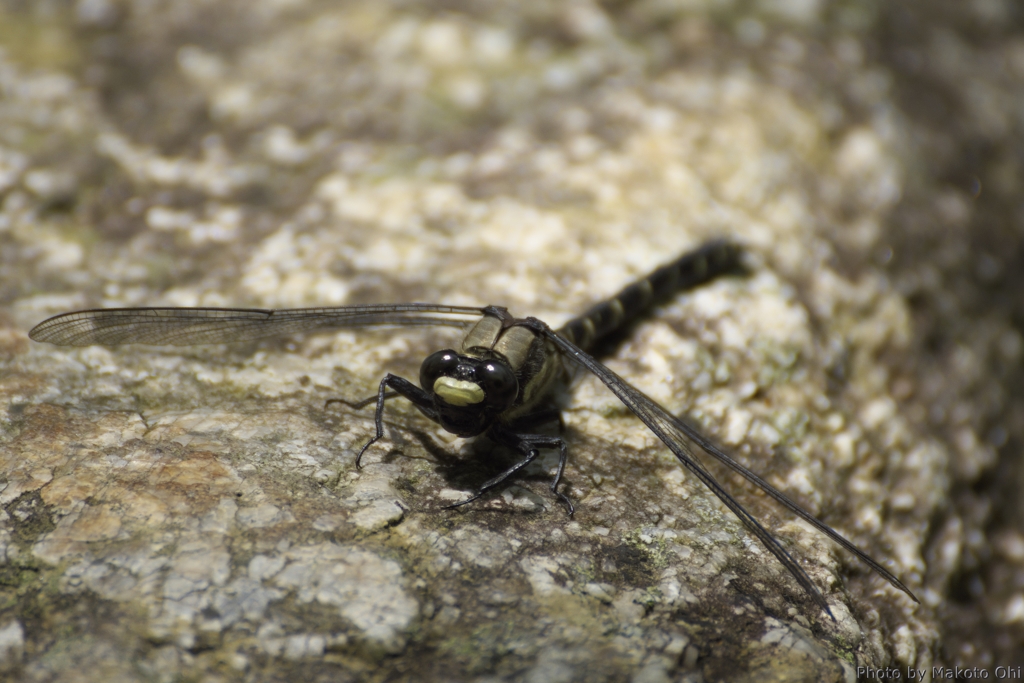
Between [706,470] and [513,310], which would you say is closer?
[706,470]

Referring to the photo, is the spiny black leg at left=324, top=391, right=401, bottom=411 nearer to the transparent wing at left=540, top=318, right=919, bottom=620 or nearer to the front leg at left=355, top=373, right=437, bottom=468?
the front leg at left=355, top=373, right=437, bottom=468

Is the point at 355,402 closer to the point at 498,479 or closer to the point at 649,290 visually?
the point at 498,479

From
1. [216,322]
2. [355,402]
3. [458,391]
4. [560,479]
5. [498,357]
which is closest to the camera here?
[458,391]

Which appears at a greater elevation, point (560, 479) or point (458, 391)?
point (458, 391)

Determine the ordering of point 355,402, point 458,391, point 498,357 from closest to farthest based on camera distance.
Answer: point 458,391
point 498,357
point 355,402

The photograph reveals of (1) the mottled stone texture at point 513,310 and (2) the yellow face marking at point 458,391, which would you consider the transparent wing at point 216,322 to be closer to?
(1) the mottled stone texture at point 513,310

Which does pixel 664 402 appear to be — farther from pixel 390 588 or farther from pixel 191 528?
pixel 191 528

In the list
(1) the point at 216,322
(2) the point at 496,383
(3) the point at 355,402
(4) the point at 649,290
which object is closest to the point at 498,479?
(2) the point at 496,383

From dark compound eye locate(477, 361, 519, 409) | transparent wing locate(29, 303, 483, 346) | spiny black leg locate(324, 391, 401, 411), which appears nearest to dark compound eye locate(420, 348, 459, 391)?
dark compound eye locate(477, 361, 519, 409)
